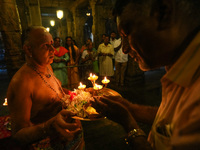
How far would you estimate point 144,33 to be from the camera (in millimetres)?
788

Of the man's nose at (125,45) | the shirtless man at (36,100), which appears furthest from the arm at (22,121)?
the man's nose at (125,45)

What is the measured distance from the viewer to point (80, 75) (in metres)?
7.64

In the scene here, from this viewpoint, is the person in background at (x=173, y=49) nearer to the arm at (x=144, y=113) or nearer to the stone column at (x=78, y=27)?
the arm at (x=144, y=113)

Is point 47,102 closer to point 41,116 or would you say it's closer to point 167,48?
point 41,116

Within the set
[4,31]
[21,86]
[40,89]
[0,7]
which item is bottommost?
[40,89]

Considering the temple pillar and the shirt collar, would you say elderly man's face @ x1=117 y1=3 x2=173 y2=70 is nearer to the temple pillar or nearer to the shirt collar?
the shirt collar

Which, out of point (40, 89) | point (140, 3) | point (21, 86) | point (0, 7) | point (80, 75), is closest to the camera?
point (140, 3)

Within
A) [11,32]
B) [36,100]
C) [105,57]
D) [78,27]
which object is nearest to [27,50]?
[36,100]

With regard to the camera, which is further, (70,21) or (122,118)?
(70,21)

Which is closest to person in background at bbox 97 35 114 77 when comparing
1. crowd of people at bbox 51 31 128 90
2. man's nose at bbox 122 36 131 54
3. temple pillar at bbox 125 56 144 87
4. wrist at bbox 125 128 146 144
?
crowd of people at bbox 51 31 128 90

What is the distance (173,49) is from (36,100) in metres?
1.74

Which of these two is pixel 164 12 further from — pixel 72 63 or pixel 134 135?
pixel 72 63

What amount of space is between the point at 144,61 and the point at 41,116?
66.5 inches

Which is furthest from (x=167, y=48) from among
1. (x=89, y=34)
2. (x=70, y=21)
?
(x=89, y=34)
